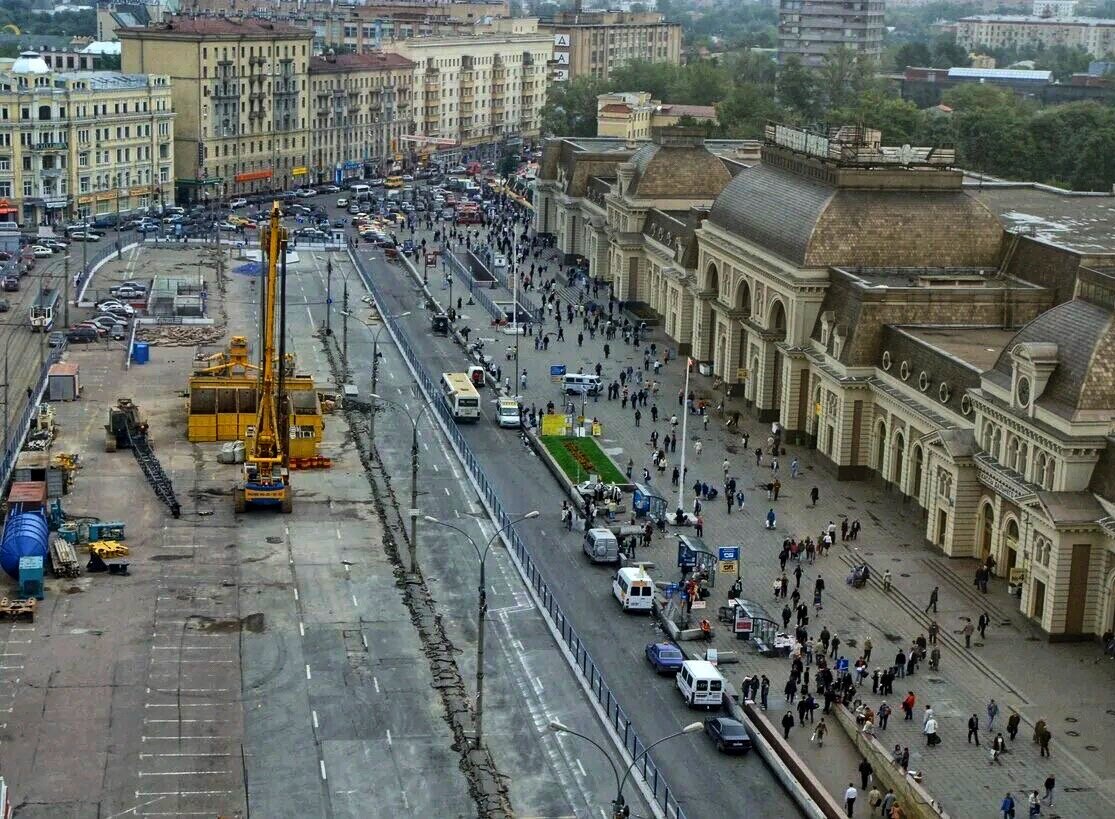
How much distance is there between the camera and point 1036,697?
7419cm

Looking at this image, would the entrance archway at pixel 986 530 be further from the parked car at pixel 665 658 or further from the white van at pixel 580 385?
the white van at pixel 580 385

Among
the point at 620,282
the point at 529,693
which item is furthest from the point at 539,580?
the point at 620,282

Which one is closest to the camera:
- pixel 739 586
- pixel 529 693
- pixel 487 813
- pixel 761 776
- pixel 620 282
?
pixel 487 813

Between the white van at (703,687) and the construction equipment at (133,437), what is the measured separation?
119ft

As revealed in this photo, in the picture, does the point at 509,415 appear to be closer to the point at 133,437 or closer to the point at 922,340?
the point at 133,437

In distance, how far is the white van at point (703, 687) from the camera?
234ft

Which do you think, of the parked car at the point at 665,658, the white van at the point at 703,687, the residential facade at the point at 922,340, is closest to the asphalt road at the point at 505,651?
the parked car at the point at 665,658

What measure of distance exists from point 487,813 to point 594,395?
63.6m

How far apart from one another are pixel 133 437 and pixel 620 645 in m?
36.9

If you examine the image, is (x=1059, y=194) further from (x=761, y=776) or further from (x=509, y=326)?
(x=761, y=776)

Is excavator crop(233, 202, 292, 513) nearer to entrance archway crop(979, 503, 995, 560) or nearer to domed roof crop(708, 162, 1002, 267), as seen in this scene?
domed roof crop(708, 162, 1002, 267)

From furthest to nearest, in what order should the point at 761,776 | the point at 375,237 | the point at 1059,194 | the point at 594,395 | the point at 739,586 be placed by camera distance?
the point at 375,237
the point at 1059,194
the point at 594,395
the point at 739,586
the point at 761,776

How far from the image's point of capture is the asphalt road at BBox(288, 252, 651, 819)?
212 feet

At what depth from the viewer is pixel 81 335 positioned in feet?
447
